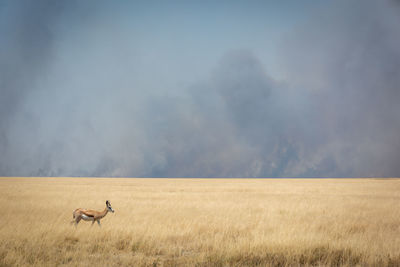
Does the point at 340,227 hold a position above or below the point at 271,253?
above

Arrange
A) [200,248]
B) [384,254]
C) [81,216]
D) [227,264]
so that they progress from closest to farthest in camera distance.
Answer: [227,264]
[384,254]
[200,248]
[81,216]

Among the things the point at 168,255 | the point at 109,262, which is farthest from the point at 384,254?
the point at 109,262

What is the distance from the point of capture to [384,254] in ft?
28.9

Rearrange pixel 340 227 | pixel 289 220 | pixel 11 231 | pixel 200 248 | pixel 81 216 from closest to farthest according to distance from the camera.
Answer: pixel 200 248, pixel 11 231, pixel 81 216, pixel 340 227, pixel 289 220

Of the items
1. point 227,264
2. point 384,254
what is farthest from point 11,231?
point 384,254

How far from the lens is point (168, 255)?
916 cm

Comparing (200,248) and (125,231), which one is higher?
(125,231)

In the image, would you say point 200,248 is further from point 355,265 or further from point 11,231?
point 11,231

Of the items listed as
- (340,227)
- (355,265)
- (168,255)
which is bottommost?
(355,265)

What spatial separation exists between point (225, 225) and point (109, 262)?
715 cm

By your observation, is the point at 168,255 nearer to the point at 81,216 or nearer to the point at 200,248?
the point at 200,248

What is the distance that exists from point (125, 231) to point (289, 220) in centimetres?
932

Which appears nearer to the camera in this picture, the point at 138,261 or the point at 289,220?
the point at 138,261

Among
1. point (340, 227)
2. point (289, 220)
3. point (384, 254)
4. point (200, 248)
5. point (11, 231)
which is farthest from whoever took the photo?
point (289, 220)
